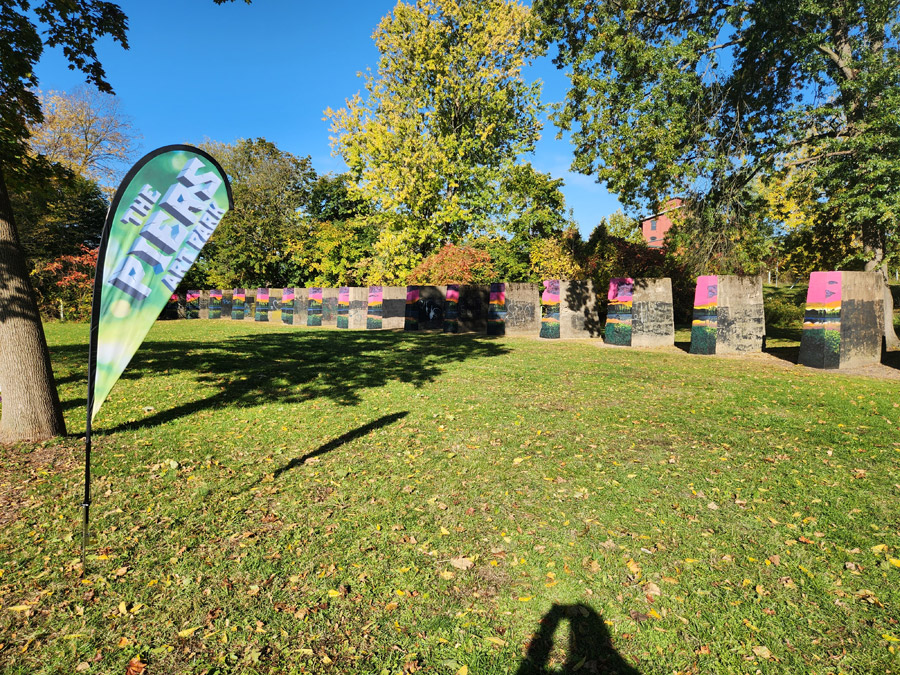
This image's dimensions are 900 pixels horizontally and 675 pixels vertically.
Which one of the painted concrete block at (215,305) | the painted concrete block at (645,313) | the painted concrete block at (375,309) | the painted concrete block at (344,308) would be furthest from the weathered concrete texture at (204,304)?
the painted concrete block at (645,313)

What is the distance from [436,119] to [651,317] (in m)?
19.0

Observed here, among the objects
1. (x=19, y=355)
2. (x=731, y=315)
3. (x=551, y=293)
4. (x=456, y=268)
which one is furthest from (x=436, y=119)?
(x=19, y=355)

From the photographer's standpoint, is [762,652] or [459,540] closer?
[762,652]

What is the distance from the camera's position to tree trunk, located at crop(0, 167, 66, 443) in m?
5.26

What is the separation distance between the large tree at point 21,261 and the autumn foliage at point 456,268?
60.1 ft

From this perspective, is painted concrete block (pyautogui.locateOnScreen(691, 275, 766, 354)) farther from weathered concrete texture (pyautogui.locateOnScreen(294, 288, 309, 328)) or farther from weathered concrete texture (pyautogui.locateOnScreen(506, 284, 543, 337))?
weathered concrete texture (pyautogui.locateOnScreen(294, 288, 309, 328))

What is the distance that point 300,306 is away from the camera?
26.8 metres

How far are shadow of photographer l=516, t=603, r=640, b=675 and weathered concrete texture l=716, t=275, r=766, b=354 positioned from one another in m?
13.6

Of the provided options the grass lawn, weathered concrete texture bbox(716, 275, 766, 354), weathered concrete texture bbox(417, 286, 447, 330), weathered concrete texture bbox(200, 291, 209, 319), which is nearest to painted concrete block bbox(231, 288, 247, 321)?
weathered concrete texture bbox(200, 291, 209, 319)

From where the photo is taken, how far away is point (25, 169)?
21.2ft

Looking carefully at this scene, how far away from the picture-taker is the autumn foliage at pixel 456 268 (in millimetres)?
Answer: 24312

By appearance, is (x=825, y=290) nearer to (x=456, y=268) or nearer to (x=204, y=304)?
(x=456, y=268)

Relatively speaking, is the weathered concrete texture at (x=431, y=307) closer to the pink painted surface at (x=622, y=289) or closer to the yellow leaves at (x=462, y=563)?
the pink painted surface at (x=622, y=289)

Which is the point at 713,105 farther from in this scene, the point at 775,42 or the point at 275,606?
the point at 275,606
